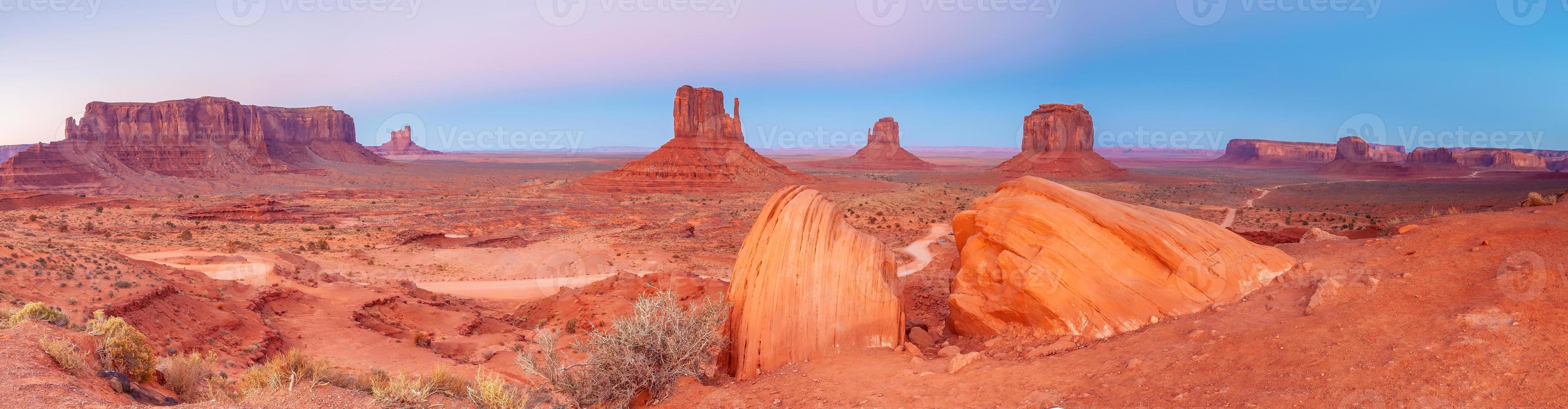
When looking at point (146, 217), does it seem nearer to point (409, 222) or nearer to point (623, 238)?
point (409, 222)

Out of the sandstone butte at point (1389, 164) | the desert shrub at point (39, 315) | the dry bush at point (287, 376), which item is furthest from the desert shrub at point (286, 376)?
the sandstone butte at point (1389, 164)

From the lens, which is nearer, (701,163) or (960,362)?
(960,362)

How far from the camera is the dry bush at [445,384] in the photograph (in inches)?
347

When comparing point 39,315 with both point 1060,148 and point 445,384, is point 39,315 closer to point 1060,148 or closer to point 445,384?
point 445,384

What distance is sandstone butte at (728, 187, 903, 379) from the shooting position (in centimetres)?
974

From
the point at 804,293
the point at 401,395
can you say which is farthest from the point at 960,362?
the point at 401,395

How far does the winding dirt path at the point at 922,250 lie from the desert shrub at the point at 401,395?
1440 centimetres

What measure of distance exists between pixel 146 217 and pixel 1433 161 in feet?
564

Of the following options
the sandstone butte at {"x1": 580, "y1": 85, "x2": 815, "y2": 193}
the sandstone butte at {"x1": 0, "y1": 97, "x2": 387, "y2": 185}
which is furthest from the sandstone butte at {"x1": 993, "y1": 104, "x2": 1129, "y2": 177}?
the sandstone butte at {"x1": 0, "y1": 97, "x2": 387, "y2": 185}

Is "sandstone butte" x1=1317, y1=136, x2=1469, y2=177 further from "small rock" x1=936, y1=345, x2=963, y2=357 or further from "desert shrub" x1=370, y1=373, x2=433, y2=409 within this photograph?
"desert shrub" x1=370, y1=373, x2=433, y2=409

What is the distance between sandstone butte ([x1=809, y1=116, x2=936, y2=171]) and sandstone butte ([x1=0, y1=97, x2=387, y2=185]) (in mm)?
104115

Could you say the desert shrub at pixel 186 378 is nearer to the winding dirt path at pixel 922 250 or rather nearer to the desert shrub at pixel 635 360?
the desert shrub at pixel 635 360

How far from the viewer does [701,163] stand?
274 ft

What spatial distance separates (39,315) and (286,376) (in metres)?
4.63
